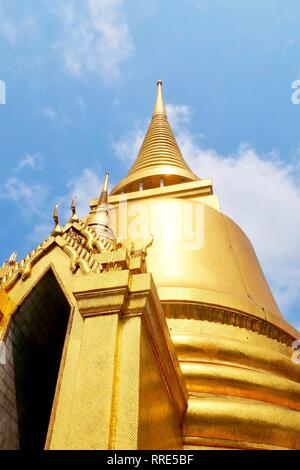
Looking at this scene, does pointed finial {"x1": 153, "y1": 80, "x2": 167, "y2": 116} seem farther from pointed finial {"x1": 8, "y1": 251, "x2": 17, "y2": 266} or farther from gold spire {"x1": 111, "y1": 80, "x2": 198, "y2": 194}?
pointed finial {"x1": 8, "y1": 251, "x2": 17, "y2": 266}

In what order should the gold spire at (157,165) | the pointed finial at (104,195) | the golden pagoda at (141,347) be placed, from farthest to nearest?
the gold spire at (157,165) → the pointed finial at (104,195) → the golden pagoda at (141,347)

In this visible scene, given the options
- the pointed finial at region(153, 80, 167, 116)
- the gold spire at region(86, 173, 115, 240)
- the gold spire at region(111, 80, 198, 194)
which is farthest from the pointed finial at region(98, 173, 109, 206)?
the pointed finial at region(153, 80, 167, 116)

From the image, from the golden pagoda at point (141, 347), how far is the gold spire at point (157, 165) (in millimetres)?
3807

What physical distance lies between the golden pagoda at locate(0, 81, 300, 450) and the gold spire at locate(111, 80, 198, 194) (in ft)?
12.5

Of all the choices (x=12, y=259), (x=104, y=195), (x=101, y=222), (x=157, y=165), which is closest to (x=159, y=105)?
(x=157, y=165)

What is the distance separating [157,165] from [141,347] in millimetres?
9817

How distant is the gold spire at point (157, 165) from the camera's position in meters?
12.2

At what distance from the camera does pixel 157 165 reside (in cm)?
1277

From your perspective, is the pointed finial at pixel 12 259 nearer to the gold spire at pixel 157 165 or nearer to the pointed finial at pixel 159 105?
Answer: the gold spire at pixel 157 165

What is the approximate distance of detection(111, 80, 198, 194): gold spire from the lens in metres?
12.2

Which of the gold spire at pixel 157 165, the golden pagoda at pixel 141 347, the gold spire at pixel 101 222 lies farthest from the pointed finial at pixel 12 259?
the gold spire at pixel 157 165
